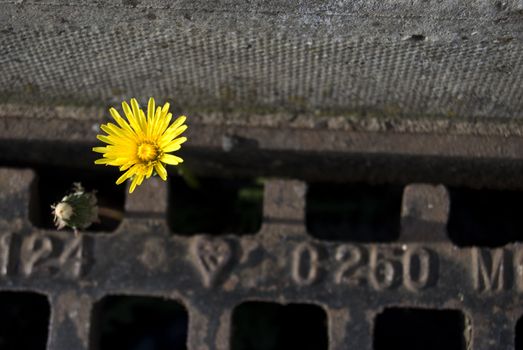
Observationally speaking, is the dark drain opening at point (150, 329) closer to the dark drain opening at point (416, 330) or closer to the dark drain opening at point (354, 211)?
the dark drain opening at point (354, 211)

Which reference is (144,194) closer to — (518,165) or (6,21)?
(6,21)

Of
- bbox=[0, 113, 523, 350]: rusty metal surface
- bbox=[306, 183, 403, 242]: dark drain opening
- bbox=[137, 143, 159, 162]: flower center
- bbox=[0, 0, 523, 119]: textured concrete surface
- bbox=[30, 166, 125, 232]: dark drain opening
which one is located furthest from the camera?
bbox=[306, 183, 403, 242]: dark drain opening

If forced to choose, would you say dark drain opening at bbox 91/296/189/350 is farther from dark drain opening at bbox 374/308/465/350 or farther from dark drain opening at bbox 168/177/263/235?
dark drain opening at bbox 374/308/465/350

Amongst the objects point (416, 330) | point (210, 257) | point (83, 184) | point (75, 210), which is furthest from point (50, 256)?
point (416, 330)

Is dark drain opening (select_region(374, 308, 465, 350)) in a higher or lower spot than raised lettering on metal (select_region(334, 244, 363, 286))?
lower

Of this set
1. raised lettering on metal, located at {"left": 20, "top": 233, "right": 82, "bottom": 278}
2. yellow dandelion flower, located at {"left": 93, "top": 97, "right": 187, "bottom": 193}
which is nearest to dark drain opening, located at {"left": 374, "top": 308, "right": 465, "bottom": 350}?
raised lettering on metal, located at {"left": 20, "top": 233, "right": 82, "bottom": 278}
